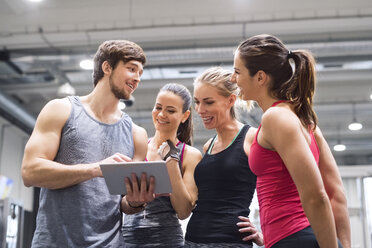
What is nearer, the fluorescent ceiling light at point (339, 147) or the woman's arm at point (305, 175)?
the woman's arm at point (305, 175)

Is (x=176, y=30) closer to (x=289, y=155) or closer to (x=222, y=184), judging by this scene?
(x=222, y=184)

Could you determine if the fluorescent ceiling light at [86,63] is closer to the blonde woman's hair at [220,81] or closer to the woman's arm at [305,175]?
the blonde woman's hair at [220,81]

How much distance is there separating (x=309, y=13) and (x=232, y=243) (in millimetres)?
4507

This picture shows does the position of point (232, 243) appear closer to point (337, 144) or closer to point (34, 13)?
point (34, 13)

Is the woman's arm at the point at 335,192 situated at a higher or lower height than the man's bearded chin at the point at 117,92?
lower

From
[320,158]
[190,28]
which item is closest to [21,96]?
[190,28]

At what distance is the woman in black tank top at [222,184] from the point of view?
1.87 meters

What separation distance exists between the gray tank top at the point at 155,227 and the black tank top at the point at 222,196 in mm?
128

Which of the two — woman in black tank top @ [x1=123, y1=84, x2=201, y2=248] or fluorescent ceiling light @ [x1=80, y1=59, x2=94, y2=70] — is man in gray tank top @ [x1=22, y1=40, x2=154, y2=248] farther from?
fluorescent ceiling light @ [x1=80, y1=59, x2=94, y2=70]

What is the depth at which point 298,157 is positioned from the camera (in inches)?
54.4

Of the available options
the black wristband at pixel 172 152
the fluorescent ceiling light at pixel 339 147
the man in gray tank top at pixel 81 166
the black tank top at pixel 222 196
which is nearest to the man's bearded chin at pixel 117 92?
the man in gray tank top at pixel 81 166

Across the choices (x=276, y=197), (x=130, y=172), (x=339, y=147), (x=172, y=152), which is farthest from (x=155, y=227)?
(x=339, y=147)

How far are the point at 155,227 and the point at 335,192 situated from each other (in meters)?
0.83

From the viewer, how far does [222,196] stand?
6.31 ft
